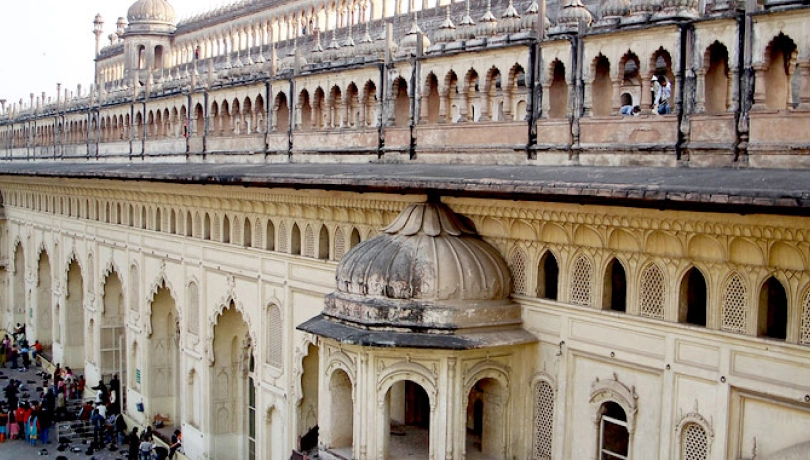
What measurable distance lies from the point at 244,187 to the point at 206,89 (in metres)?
3.68

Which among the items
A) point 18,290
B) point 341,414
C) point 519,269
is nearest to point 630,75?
point 519,269

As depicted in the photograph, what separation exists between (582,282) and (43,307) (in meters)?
24.9

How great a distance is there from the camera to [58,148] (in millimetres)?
30594

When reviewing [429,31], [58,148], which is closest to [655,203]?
[429,31]

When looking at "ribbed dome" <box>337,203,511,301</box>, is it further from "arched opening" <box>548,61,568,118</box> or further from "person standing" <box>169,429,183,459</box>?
"person standing" <box>169,429,183,459</box>

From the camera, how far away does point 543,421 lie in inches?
439

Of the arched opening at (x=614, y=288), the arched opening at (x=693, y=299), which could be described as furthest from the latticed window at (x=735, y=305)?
the arched opening at (x=614, y=288)

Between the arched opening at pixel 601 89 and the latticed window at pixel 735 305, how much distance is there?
2.44 m

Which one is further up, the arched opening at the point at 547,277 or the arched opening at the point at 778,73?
the arched opening at the point at 778,73

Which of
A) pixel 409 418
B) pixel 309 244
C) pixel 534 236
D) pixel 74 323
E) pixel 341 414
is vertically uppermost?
pixel 534 236

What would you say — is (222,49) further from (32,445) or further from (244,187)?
(244,187)

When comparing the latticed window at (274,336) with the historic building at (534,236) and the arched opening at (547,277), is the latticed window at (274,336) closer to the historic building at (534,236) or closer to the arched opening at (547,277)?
the historic building at (534,236)

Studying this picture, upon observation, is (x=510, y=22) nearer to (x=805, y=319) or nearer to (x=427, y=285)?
(x=427, y=285)

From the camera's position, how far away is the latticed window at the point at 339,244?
1444cm
